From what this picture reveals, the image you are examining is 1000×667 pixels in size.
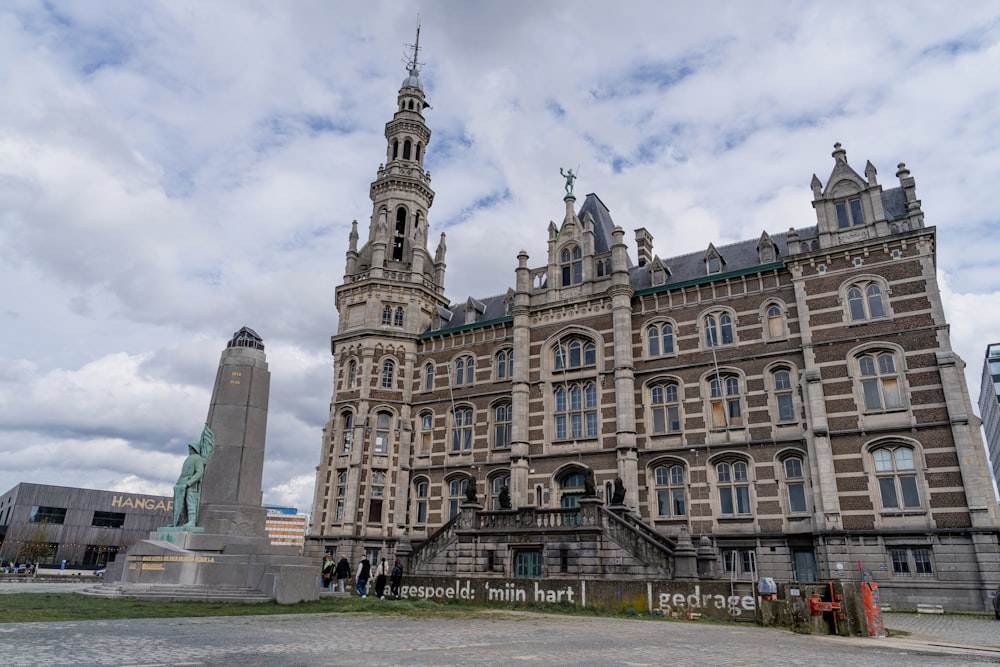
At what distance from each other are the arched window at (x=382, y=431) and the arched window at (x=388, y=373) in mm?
1762

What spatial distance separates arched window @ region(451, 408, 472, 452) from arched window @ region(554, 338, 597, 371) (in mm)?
6217

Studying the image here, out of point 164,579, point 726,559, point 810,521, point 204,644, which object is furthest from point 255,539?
point 810,521

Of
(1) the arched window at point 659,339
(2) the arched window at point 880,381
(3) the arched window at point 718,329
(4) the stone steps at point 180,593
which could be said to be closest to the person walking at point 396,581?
(4) the stone steps at point 180,593

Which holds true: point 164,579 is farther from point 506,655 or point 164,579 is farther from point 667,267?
point 667,267

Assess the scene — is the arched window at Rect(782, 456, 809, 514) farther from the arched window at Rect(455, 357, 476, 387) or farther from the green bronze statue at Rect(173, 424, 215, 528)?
the green bronze statue at Rect(173, 424, 215, 528)

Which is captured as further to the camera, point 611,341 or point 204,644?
point 611,341

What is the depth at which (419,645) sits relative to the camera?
9.95 m

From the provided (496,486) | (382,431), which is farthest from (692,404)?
(382,431)

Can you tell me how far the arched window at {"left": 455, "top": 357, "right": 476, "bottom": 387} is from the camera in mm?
38531

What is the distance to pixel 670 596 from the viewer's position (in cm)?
1839

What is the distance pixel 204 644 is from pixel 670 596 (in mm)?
13177

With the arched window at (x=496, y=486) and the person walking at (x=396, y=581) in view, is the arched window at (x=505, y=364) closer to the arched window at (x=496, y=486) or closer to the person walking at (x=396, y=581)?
the arched window at (x=496, y=486)

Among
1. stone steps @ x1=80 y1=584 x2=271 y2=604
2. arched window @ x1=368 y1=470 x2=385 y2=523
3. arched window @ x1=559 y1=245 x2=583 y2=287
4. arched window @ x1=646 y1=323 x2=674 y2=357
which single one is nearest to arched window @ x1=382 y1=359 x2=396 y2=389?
arched window @ x1=368 y1=470 x2=385 y2=523

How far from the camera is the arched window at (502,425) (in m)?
35.8
